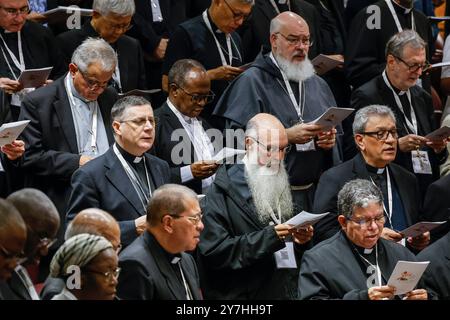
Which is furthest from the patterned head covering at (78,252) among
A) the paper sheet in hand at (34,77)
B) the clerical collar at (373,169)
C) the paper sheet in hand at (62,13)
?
the paper sheet in hand at (62,13)

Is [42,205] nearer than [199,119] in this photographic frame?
Yes

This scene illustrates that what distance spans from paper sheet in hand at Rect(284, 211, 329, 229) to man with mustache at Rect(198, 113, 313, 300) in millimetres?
49

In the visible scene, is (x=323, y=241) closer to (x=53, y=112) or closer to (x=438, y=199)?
(x=438, y=199)

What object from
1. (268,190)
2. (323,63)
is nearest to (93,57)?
(268,190)

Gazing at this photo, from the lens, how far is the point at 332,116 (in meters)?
7.98

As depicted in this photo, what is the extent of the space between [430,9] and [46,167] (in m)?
4.51

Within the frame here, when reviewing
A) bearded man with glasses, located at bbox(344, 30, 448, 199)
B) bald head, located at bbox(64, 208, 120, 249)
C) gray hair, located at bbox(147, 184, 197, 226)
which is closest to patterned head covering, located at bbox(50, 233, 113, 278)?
bald head, located at bbox(64, 208, 120, 249)

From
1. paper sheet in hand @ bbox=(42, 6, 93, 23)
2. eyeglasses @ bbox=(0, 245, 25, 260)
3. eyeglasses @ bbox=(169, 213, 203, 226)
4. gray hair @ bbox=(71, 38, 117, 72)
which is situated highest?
paper sheet in hand @ bbox=(42, 6, 93, 23)

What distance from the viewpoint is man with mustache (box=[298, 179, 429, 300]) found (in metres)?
7.05

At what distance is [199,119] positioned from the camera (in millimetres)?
8508

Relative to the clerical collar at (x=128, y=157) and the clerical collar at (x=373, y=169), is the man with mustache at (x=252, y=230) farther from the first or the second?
the clerical collar at (x=373, y=169)

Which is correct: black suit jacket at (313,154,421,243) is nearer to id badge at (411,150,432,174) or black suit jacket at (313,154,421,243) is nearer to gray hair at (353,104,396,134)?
gray hair at (353,104,396,134)

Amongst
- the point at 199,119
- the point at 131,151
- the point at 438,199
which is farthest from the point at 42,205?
the point at 438,199

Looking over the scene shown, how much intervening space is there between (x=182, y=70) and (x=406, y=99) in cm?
177
